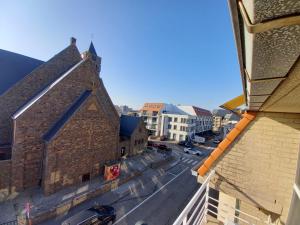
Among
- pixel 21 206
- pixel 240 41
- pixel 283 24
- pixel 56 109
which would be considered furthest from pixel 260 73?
pixel 56 109

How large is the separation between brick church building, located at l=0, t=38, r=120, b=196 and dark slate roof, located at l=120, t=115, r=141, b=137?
6.11 meters

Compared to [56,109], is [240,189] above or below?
below

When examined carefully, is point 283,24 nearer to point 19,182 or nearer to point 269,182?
point 269,182

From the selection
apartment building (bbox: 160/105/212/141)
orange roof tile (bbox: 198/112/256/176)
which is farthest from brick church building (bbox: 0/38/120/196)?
apartment building (bbox: 160/105/212/141)

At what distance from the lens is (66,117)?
14.4 meters

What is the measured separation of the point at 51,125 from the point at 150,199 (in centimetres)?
1018

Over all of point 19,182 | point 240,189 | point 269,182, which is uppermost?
point 269,182

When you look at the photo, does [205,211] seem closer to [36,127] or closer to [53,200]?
[53,200]

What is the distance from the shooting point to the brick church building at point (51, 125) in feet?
41.3

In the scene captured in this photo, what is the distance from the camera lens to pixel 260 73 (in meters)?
1.41

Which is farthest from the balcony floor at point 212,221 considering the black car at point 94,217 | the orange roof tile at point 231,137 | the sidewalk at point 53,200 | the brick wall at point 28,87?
the brick wall at point 28,87

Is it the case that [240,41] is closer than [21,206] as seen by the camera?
Yes

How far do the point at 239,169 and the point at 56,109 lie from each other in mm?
14390

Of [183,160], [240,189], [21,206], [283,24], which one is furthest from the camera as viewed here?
[183,160]
